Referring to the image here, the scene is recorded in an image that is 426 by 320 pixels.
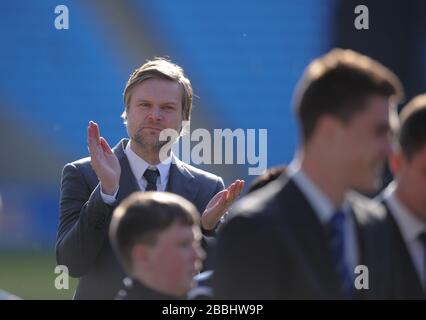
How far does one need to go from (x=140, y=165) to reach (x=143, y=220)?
109cm

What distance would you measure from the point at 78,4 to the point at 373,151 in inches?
131

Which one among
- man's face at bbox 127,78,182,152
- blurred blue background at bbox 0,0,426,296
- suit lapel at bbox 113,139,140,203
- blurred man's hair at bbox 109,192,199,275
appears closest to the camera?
blurred man's hair at bbox 109,192,199,275

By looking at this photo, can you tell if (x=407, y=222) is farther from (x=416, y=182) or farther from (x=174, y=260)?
(x=174, y=260)

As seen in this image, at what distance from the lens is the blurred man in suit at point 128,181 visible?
3.52m

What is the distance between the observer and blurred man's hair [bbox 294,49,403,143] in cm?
234

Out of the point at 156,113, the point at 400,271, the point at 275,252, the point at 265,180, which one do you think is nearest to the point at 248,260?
the point at 275,252

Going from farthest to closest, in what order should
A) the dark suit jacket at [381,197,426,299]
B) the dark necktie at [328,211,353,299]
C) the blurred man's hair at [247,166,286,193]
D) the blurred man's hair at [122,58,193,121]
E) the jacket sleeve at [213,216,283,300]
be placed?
the blurred man's hair at [122,58,193,121], the blurred man's hair at [247,166,286,193], the dark suit jacket at [381,197,426,299], the dark necktie at [328,211,353,299], the jacket sleeve at [213,216,283,300]

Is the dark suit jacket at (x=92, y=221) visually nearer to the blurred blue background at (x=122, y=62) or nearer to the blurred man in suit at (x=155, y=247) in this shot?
the blurred man in suit at (x=155, y=247)

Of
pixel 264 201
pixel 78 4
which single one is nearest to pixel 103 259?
pixel 264 201

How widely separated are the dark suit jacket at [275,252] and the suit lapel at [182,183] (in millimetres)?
1479

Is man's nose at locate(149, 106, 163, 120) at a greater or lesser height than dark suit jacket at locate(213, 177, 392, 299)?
greater

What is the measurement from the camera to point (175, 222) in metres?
2.75

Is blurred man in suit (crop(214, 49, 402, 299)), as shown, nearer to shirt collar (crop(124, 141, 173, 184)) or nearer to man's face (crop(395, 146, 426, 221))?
man's face (crop(395, 146, 426, 221))

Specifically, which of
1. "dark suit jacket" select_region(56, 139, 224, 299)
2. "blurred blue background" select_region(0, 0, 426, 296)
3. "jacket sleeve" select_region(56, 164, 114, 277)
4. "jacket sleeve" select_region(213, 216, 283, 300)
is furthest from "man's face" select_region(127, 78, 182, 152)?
"jacket sleeve" select_region(213, 216, 283, 300)
